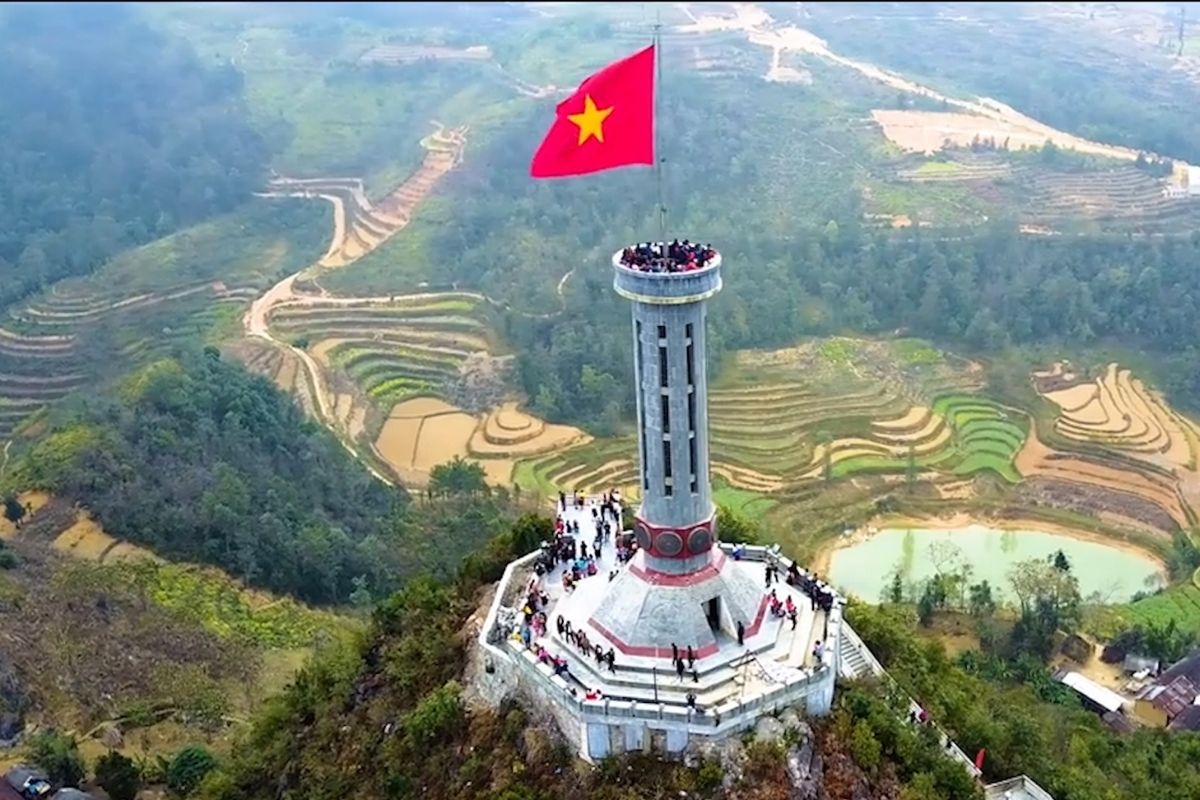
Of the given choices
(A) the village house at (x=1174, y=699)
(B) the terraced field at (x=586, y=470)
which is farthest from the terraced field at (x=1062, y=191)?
(A) the village house at (x=1174, y=699)

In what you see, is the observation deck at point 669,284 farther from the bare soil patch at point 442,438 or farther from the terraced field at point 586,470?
the bare soil patch at point 442,438

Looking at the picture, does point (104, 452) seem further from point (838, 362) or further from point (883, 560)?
point (838, 362)

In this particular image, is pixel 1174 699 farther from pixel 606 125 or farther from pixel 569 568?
pixel 606 125

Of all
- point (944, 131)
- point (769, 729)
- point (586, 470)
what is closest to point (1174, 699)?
point (769, 729)

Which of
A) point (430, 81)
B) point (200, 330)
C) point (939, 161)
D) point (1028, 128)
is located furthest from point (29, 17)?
point (1028, 128)

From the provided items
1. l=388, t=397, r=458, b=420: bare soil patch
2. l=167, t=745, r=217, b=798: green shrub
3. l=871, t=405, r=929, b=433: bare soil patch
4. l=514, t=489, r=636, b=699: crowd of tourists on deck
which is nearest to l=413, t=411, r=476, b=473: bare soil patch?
l=388, t=397, r=458, b=420: bare soil patch
